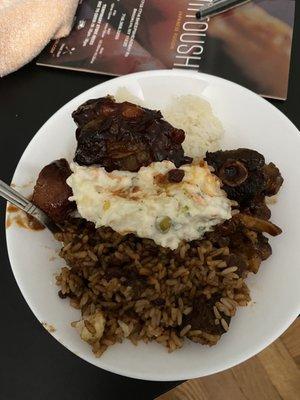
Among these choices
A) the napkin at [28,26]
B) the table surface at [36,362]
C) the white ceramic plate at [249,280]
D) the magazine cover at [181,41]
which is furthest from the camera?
the magazine cover at [181,41]

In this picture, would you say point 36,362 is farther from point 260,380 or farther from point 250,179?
point 260,380

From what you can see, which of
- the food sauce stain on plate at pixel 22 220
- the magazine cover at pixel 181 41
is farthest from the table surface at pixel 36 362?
the food sauce stain on plate at pixel 22 220

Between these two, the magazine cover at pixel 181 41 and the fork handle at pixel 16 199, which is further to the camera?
the magazine cover at pixel 181 41

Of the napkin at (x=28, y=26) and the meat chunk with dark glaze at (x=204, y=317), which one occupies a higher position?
the napkin at (x=28, y=26)

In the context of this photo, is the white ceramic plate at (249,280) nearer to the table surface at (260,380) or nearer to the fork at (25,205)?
the fork at (25,205)

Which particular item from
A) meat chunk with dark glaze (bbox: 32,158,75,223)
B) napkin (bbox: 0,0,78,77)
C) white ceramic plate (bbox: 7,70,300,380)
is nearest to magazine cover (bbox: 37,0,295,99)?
napkin (bbox: 0,0,78,77)

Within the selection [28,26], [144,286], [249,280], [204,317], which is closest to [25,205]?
[144,286]
